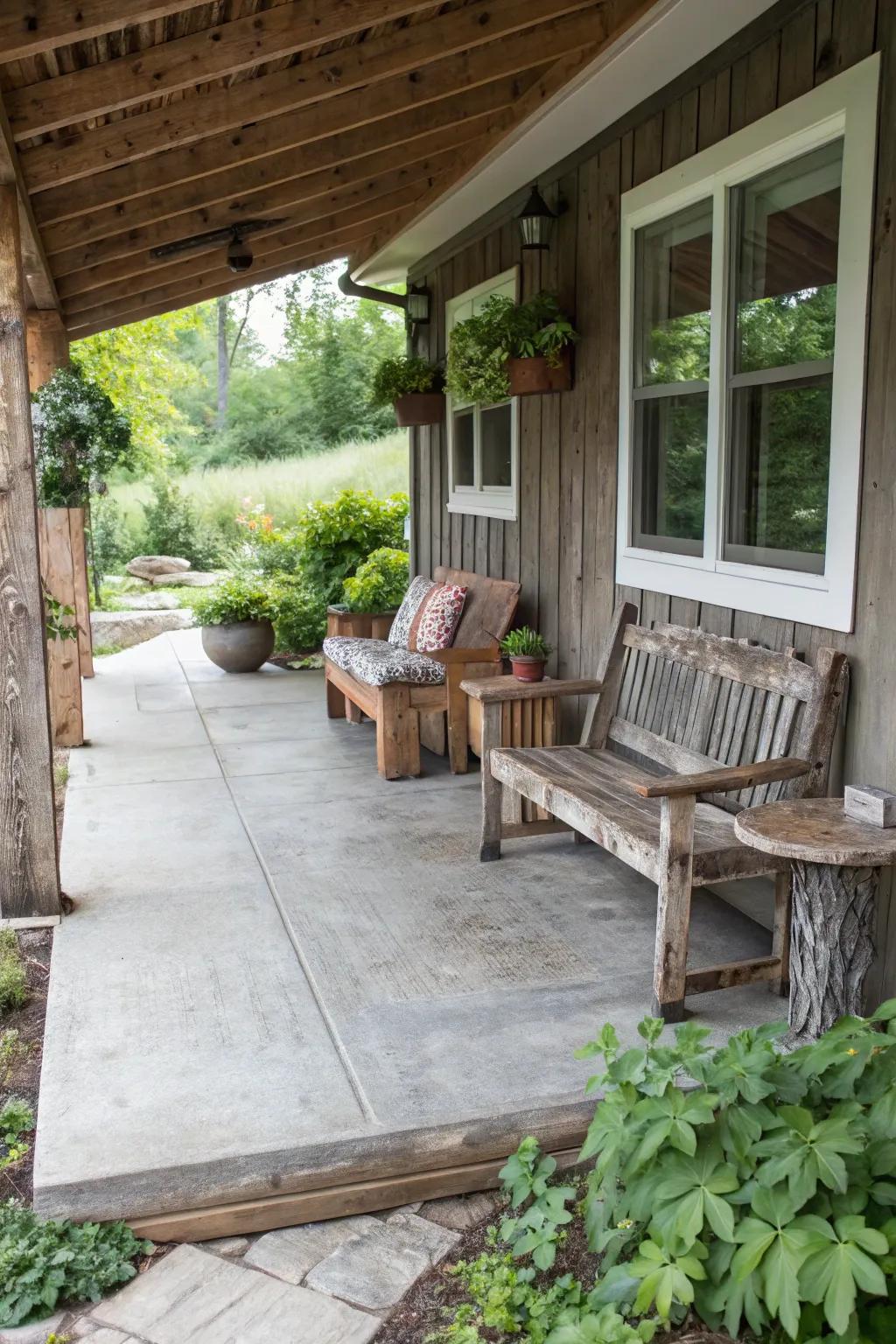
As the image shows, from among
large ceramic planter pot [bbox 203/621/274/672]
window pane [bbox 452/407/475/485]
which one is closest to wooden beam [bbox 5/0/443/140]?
window pane [bbox 452/407/475/485]

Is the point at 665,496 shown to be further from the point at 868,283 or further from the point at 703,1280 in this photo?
the point at 703,1280

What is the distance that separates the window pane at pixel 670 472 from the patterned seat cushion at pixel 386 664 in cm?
126

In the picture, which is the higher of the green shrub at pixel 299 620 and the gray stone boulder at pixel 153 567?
the gray stone boulder at pixel 153 567

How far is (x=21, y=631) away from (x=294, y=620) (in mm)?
5628

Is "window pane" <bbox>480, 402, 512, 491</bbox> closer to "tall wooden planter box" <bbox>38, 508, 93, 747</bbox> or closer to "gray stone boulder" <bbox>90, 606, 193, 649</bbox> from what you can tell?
"tall wooden planter box" <bbox>38, 508, 93, 747</bbox>

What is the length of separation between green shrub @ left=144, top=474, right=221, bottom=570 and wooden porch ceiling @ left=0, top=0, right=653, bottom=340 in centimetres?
755

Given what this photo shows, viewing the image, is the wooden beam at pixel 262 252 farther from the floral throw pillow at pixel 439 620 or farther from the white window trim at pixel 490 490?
the floral throw pillow at pixel 439 620

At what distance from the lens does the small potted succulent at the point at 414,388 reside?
6.83m

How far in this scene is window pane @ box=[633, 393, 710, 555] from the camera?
392cm

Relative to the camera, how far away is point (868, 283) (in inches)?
114

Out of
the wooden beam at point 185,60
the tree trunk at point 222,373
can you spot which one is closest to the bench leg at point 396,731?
the wooden beam at point 185,60

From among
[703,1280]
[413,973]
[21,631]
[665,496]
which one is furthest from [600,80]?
[703,1280]

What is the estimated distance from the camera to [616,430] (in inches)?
176

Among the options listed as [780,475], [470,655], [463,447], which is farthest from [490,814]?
[463,447]
